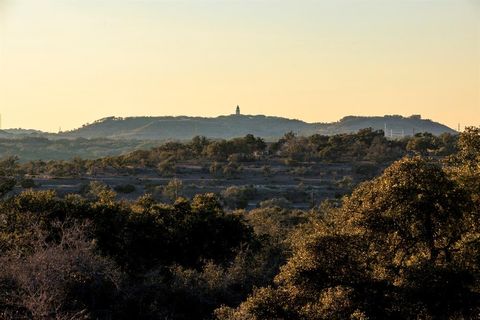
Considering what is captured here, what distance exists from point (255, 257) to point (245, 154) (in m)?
57.9

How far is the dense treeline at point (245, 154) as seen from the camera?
253 ft

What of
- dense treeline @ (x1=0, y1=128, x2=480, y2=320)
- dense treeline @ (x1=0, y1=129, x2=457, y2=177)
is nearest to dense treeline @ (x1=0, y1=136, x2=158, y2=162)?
dense treeline @ (x1=0, y1=129, x2=457, y2=177)

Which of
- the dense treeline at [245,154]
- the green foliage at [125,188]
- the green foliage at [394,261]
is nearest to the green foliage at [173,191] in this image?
the green foliage at [125,188]

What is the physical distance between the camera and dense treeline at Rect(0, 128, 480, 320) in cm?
1683

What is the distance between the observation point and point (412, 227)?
58.2 ft

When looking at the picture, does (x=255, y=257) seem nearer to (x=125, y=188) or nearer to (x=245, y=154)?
(x=125, y=188)

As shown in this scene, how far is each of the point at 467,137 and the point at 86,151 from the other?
15716 cm

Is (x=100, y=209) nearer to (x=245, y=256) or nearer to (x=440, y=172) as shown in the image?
(x=245, y=256)

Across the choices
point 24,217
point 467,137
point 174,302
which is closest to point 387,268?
point 467,137

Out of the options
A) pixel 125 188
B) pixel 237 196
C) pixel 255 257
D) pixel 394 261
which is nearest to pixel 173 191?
pixel 237 196

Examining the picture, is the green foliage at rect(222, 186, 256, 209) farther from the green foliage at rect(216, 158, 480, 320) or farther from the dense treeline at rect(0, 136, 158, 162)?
the dense treeline at rect(0, 136, 158, 162)

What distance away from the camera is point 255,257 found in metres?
31.6

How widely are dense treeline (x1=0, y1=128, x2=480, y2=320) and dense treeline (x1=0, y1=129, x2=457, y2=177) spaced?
45.1 m

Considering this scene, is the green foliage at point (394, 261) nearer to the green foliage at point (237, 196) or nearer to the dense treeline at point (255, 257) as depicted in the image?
the dense treeline at point (255, 257)
